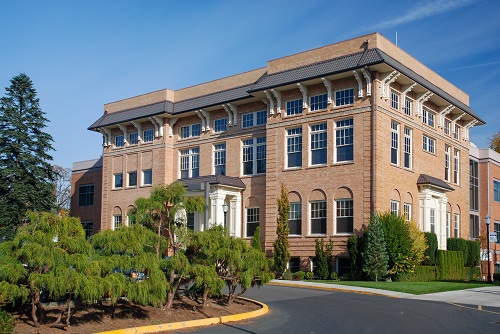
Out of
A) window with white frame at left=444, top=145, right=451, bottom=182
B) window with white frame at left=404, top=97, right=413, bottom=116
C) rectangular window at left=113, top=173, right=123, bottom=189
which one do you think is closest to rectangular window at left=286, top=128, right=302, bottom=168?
window with white frame at left=404, top=97, right=413, bottom=116

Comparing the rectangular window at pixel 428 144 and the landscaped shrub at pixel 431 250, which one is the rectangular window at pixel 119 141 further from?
the landscaped shrub at pixel 431 250

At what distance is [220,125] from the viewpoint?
43.5m

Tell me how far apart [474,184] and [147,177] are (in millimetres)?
26593

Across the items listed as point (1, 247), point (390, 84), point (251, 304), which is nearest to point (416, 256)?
point (390, 84)

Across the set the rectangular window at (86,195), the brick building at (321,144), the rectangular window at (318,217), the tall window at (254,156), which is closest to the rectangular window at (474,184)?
the brick building at (321,144)

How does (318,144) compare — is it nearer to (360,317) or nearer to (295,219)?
(295,219)

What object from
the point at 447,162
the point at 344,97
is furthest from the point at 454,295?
the point at 447,162

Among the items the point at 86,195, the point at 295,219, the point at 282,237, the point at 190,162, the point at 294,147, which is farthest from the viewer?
the point at 86,195

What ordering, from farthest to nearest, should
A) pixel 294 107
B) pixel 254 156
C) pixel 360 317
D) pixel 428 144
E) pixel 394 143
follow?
pixel 254 156 → pixel 428 144 → pixel 294 107 → pixel 394 143 → pixel 360 317

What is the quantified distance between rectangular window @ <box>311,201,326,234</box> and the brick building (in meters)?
0.06

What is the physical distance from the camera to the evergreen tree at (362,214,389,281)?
31578mm

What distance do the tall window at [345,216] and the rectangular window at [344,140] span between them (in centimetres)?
250

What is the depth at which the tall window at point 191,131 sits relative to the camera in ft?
148

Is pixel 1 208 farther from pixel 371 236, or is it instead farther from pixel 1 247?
pixel 1 247
